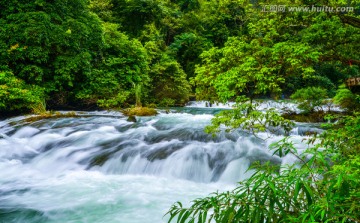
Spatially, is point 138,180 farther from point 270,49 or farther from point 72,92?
point 72,92

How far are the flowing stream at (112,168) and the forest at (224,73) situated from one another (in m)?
0.73

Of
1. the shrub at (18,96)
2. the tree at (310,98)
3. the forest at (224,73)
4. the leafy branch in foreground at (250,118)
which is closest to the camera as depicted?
the forest at (224,73)

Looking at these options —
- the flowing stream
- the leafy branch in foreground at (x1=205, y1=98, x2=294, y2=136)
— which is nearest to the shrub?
the flowing stream

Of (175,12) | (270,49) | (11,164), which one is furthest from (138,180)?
(175,12)

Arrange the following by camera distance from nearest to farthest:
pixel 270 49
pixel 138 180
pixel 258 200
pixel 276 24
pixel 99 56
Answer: pixel 258 200, pixel 270 49, pixel 276 24, pixel 138 180, pixel 99 56

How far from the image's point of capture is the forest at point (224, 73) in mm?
1867

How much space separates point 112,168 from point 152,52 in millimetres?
12539

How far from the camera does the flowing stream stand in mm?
4734

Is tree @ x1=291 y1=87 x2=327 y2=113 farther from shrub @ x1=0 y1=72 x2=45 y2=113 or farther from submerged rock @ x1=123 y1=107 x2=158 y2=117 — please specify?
shrub @ x1=0 y1=72 x2=45 y2=113

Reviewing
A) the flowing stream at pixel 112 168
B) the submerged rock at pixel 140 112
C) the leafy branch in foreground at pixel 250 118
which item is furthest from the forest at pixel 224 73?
the submerged rock at pixel 140 112

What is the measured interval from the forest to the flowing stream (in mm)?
733

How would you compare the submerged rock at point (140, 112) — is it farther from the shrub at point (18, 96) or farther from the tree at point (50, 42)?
the shrub at point (18, 96)

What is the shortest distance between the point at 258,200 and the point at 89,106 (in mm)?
14216

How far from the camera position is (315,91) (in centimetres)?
1171
